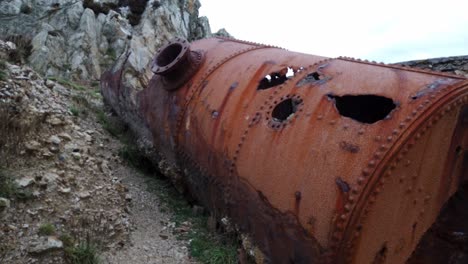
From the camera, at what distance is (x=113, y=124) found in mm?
6586

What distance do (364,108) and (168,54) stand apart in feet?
8.74

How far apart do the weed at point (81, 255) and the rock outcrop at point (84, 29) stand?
987 cm

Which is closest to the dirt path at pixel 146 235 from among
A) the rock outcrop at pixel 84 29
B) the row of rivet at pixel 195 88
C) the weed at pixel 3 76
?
the row of rivet at pixel 195 88

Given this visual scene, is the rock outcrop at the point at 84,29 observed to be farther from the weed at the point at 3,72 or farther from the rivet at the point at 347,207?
the rivet at the point at 347,207

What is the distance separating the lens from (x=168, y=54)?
4.97 metres

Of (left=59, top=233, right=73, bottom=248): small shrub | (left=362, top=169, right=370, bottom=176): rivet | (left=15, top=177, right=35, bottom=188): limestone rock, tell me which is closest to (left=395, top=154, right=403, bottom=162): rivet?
(left=362, top=169, right=370, bottom=176): rivet

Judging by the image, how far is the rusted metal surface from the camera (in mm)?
2434

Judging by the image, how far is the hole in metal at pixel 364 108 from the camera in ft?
9.97

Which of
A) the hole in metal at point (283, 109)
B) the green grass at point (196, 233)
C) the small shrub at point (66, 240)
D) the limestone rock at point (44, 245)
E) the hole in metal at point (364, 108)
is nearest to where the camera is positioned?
the hole in metal at point (364, 108)

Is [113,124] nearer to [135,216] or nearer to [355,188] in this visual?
[135,216]

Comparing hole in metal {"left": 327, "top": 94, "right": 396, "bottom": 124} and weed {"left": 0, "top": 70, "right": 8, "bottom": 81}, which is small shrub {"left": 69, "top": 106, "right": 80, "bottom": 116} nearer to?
weed {"left": 0, "top": 70, "right": 8, "bottom": 81}

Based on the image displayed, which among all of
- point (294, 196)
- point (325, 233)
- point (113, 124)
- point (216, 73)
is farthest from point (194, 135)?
point (113, 124)

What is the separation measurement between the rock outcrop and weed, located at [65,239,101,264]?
9868mm

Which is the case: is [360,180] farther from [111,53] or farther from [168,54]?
[111,53]
